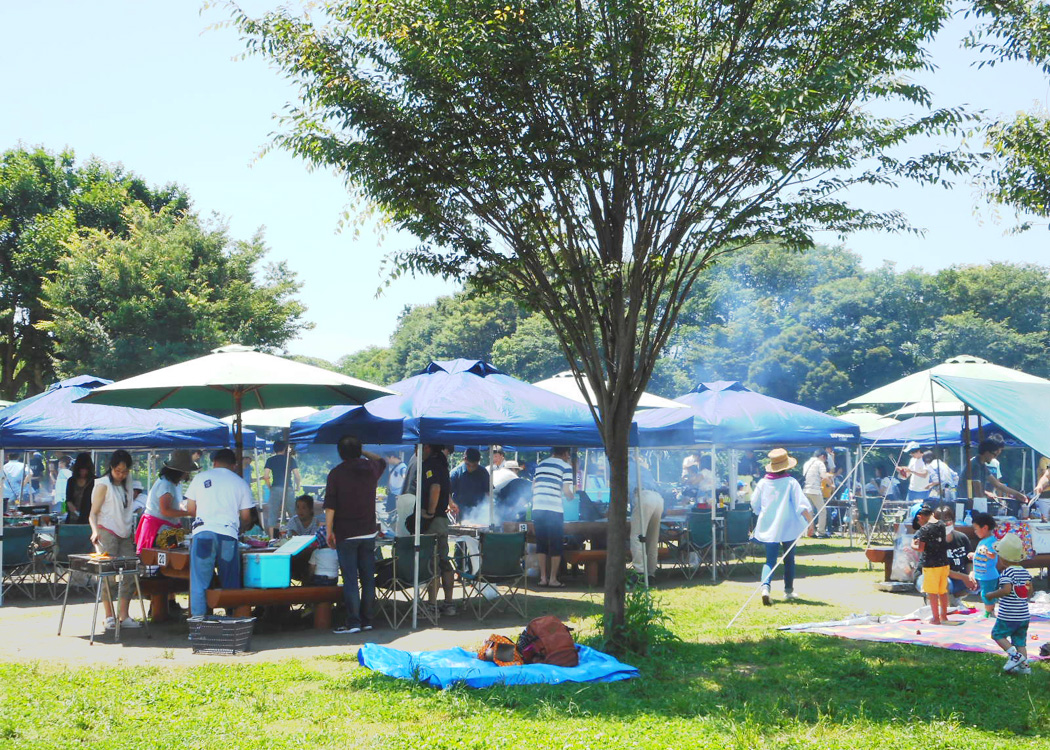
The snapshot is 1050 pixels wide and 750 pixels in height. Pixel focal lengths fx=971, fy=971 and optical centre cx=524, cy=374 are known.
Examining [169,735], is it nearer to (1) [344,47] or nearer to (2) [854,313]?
(1) [344,47]

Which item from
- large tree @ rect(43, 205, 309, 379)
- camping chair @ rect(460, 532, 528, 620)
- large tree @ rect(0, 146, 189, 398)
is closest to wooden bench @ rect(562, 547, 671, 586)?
camping chair @ rect(460, 532, 528, 620)

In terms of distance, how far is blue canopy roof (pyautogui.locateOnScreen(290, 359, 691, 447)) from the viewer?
1002cm

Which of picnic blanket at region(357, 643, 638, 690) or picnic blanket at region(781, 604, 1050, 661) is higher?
picnic blanket at region(357, 643, 638, 690)

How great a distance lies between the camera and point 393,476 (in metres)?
19.4

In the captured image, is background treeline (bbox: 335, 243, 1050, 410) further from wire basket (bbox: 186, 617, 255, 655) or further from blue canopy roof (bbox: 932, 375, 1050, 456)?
wire basket (bbox: 186, 617, 255, 655)

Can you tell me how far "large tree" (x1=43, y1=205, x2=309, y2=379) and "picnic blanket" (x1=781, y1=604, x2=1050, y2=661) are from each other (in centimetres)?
2058

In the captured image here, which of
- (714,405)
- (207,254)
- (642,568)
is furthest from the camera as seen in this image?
(207,254)

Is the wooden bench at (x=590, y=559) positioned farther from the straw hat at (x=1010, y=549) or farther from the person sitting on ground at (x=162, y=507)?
the straw hat at (x=1010, y=549)

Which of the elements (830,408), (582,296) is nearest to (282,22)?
(582,296)

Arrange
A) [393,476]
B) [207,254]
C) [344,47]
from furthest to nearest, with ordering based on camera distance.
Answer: [207,254] → [393,476] → [344,47]

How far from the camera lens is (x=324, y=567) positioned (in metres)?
9.84

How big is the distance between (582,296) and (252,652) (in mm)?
4217

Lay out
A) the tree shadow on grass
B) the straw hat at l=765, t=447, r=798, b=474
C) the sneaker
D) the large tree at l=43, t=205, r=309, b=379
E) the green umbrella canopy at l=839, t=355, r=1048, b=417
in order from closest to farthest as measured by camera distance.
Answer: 1. the tree shadow on grass
2. the sneaker
3. the straw hat at l=765, t=447, r=798, b=474
4. the green umbrella canopy at l=839, t=355, r=1048, b=417
5. the large tree at l=43, t=205, r=309, b=379

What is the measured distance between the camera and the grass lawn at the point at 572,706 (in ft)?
18.4
